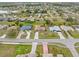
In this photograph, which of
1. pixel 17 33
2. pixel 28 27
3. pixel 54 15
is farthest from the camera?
pixel 54 15

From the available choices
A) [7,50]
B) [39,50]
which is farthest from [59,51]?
[7,50]

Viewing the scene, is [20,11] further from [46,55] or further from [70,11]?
[46,55]

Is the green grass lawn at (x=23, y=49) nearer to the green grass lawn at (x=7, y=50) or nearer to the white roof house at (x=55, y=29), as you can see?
the green grass lawn at (x=7, y=50)

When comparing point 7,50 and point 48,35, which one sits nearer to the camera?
point 7,50

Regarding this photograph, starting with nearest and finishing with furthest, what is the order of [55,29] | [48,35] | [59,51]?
[59,51], [48,35], [55,29]

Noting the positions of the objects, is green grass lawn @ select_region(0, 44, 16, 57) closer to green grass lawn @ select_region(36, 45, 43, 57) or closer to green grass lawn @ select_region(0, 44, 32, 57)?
green grass lawn @ select_region(0, 44, 32, 57)

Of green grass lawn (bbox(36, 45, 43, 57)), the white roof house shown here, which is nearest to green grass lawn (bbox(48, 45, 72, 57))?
green grass lawn (bbox(36, 45, 43, 57))

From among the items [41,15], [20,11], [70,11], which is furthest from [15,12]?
[70,11]

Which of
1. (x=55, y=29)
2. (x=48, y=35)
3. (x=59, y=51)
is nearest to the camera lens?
(x=59, y=51)

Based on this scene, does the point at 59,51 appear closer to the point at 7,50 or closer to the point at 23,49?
the point at 23,49
